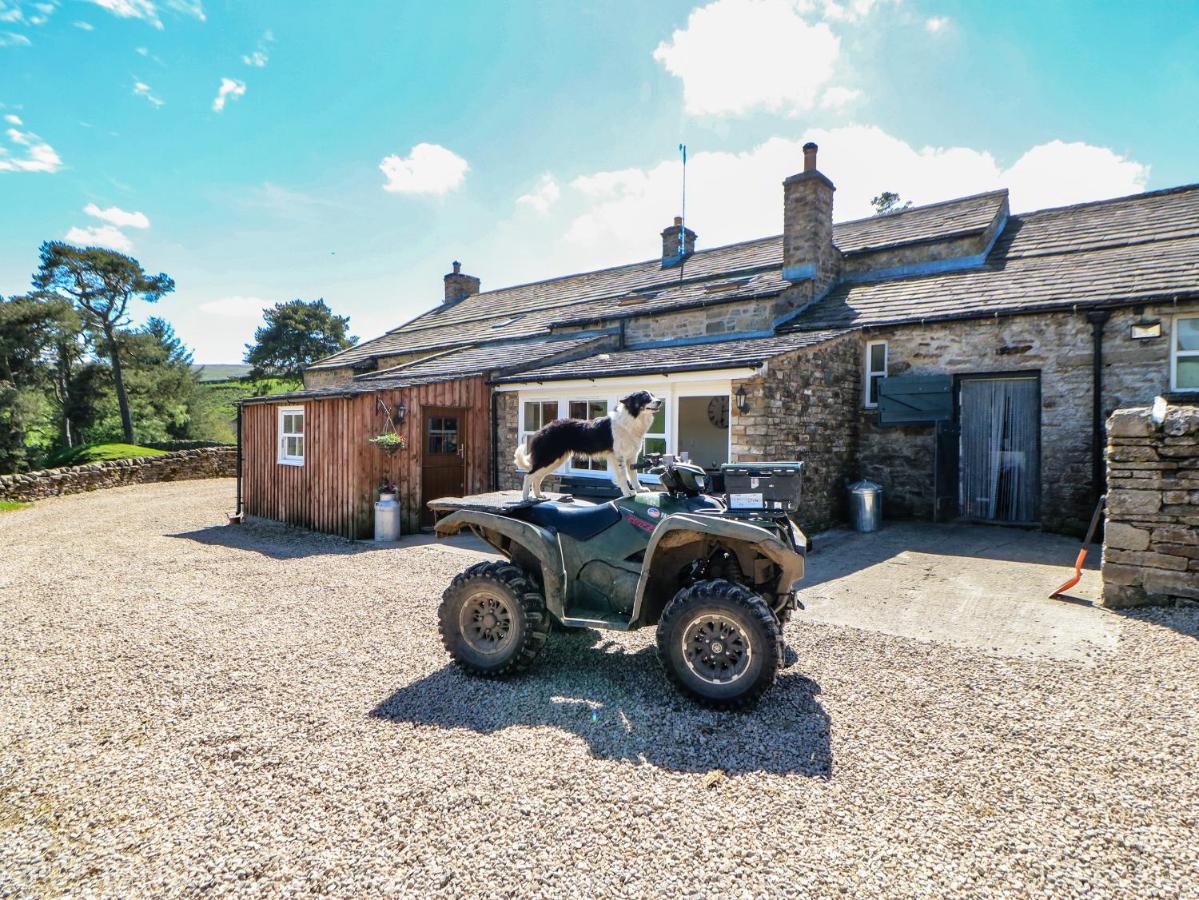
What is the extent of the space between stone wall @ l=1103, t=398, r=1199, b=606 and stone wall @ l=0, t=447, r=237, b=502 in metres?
23.1

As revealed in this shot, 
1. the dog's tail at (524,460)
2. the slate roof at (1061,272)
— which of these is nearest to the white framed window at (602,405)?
the slate roof at (1061,272)

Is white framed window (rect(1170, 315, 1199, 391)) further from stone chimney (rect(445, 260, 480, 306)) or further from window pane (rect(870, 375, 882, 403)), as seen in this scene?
stone chimney (rect(445, 260, 480, 306))

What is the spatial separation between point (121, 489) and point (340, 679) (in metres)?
19.2

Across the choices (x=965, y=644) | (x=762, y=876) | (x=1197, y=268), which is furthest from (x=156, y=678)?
(x=1197, y=268)

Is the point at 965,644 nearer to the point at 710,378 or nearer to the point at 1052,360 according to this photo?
the point at 710,378

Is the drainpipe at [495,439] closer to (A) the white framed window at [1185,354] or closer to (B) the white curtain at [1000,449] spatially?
(B) the white curtain at [1000,449]

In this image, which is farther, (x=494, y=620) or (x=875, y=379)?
(x=875, y=379)

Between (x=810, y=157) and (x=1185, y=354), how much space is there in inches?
302

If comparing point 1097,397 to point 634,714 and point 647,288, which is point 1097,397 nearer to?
point 634,714

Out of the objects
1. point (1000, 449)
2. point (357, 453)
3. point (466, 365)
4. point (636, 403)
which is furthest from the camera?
point (466, 365)

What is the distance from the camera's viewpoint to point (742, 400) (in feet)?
30.1

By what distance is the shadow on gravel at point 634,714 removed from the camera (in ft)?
10.5

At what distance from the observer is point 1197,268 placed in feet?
31.4

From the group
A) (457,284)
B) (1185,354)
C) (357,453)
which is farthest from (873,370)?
(457,284)
